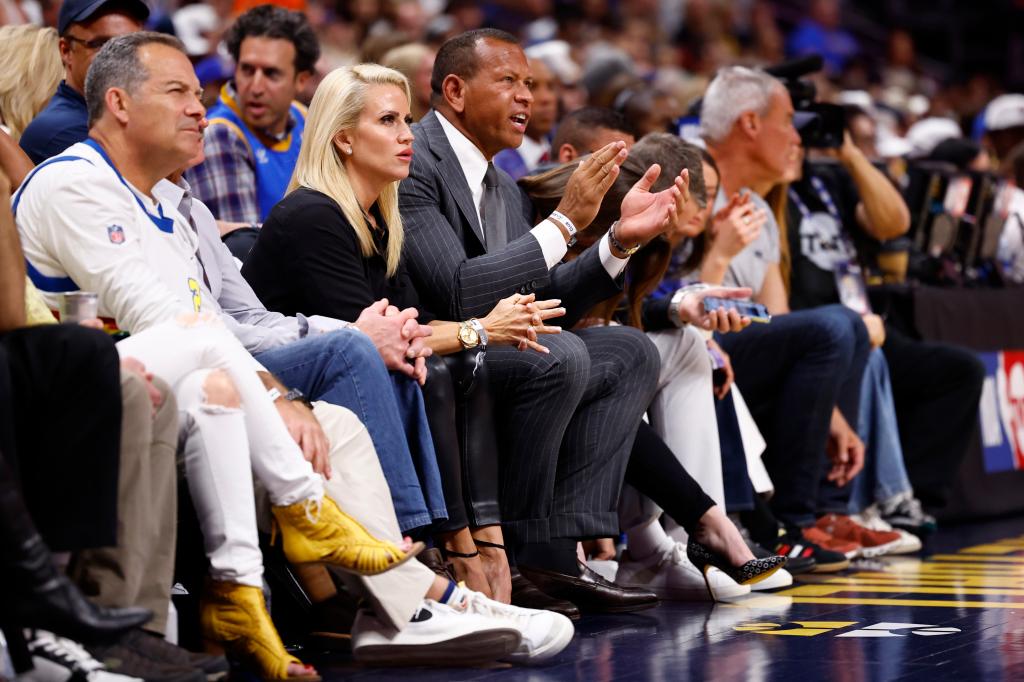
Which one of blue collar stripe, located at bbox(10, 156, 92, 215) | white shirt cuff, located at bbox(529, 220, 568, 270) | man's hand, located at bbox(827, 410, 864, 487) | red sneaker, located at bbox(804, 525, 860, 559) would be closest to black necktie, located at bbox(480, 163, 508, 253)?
white shirt cuff, located at bbox(529, 220, 568, 270)

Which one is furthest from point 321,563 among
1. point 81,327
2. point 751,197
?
point 751,197

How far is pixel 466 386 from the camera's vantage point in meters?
4.24

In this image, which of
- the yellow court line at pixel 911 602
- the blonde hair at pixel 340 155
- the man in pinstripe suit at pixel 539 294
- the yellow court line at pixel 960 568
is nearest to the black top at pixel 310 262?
the blonde hair at pixel 340 155

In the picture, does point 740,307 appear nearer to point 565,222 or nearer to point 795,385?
point 795,385

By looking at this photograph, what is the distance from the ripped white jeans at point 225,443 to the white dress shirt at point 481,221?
1281 mm

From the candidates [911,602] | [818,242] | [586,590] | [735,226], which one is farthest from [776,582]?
[818,242]

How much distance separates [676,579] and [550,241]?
121 cm

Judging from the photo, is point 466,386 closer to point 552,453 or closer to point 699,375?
point 552,453

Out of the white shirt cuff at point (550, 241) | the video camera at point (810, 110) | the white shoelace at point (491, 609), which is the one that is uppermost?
the video camera at point (810, 110)

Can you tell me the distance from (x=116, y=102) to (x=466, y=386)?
3.94 ft

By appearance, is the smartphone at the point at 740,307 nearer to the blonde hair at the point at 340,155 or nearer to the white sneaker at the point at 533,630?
the blonde hair at the point at 340,155

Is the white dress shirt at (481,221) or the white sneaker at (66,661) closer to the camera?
the white sneaker at (66,661)

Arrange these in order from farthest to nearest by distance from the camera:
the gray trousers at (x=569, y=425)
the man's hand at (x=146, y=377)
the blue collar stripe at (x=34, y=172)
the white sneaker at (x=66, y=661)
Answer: the gray trousers at (x=569, y=425) < the blue collar stripe at (x=34, y=172) < the man's hand at (x=146, y=377) < the white sneaker at (x=66, y=661)

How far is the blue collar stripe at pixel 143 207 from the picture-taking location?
147 inches
